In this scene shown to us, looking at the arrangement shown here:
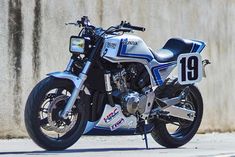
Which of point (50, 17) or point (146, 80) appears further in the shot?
point (50, 17)

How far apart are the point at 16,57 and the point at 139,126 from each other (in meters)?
2.50

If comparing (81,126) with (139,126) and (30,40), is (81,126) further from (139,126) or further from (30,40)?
(30,40)

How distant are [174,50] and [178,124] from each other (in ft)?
2.97

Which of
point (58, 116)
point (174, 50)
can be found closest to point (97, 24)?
point (174, 50)

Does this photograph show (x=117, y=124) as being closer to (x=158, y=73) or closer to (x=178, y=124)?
(x=158, y=73)

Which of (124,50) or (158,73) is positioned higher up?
(124,50)

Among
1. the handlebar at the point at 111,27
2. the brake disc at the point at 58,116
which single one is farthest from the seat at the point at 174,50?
the brake disc at the point at 58,116

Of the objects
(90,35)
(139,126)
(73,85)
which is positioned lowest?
(139,126)

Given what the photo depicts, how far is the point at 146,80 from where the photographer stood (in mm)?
7613

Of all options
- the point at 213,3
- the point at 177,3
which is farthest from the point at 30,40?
the point at 213,3

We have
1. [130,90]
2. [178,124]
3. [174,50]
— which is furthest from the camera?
[178,124]

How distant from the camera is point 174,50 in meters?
8.03

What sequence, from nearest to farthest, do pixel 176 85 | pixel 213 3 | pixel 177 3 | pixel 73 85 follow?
pixel 73 85
pixel 176 85
pixel 177 3
pixel 213 3

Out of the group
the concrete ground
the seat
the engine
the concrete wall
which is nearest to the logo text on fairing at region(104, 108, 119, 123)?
the engine
